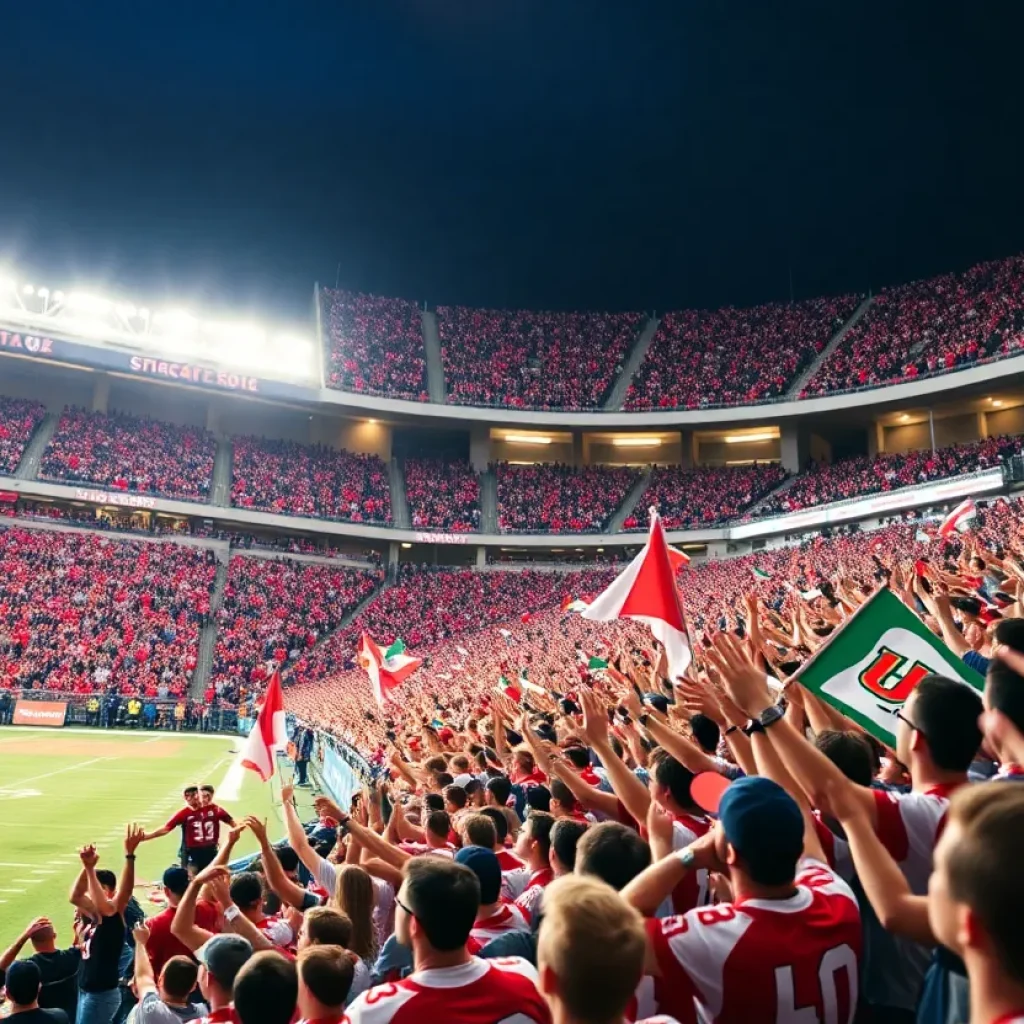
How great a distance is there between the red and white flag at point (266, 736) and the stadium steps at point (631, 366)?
40509 millimetres

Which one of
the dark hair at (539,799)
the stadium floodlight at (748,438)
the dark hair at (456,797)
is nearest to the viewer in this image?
the dark hair at (539,799)

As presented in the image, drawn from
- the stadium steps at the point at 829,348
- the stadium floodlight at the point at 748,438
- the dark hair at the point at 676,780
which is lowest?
the dark hair at the point at 676,780

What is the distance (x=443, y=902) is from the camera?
8.05 ft

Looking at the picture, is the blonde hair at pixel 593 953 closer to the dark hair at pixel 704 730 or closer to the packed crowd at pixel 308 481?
the dark hair at pixel 704 730

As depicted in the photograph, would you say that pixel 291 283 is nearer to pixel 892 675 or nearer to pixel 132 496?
pixel 132 496

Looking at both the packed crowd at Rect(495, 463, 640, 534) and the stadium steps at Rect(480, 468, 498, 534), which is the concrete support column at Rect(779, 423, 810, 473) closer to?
the packed crowd at Rect(495, 463, 640, 534)

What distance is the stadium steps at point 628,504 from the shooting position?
1859 inches

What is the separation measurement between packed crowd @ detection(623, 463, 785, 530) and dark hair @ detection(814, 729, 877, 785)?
42444 millimetres

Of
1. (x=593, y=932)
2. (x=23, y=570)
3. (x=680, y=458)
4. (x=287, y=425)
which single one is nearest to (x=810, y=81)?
(x=680, y=458)

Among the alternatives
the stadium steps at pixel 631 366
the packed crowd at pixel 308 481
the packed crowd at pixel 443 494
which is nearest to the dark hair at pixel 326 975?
the packed crowd at pixel 308 481

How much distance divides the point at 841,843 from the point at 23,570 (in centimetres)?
4245

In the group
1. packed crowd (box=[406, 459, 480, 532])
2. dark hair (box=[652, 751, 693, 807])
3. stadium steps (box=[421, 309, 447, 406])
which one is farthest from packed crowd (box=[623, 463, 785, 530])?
dark hair (box=[652, 751, 693, 807])

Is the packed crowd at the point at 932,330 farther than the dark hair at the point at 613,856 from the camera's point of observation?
Yes

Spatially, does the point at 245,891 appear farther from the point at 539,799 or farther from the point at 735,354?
the point at 735,354
